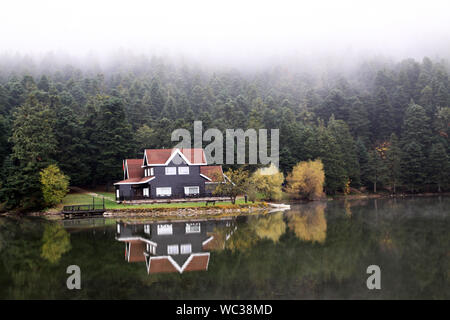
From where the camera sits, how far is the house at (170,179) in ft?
162

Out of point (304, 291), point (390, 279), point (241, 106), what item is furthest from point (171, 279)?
point (241, 106)

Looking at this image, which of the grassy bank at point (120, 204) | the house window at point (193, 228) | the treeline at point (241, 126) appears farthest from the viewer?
the treeline at point (241, 126)

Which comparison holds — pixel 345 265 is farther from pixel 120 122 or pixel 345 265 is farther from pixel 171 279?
pixel 120 122

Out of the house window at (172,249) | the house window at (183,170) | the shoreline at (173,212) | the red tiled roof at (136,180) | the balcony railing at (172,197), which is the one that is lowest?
the shoreline at (173,212)

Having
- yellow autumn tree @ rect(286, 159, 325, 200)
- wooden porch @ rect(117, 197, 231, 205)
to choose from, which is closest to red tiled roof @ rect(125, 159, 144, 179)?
wooden porch @ rect(117, 197, 231, 205)

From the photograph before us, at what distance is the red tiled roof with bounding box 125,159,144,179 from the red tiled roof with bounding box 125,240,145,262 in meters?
29.8

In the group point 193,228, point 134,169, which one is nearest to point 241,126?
point 134,169

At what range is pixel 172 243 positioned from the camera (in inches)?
904

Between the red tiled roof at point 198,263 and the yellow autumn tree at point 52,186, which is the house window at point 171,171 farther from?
the red tiled roof at point 198,263

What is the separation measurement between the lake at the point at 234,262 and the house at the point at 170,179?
2029 cm

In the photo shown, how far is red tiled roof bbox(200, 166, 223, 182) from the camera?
4903 cm

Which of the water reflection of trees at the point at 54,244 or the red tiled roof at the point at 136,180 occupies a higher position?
the red tiled roof at the point at 136,180

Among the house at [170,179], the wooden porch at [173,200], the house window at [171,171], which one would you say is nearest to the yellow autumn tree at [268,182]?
the wooden porch at [173,200]
